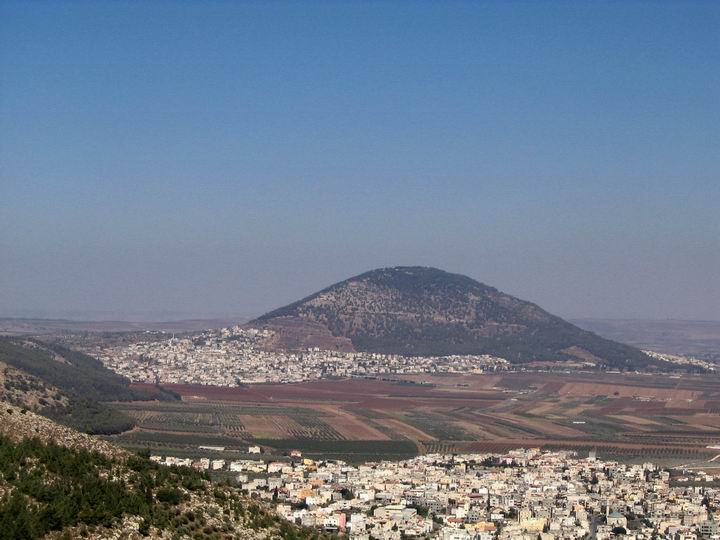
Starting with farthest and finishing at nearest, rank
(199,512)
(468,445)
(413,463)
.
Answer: (468,445) → (413,463) → (199,512)

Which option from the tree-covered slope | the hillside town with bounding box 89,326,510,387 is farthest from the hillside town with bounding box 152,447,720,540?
the hillside town with bounding box 89,326,510,387

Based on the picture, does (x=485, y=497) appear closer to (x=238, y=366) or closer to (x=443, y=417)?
(x=443, y=417)

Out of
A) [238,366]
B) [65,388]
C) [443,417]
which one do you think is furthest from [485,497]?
[238,366]

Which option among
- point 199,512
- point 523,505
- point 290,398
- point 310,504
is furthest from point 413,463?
point 290,398

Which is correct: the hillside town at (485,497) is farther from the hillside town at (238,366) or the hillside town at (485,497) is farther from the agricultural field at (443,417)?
the hillside town at (238,366)

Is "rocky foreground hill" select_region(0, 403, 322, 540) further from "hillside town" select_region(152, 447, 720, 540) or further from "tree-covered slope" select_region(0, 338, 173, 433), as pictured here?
"tree-covered slope" select_region(0, 338, 173, 433)

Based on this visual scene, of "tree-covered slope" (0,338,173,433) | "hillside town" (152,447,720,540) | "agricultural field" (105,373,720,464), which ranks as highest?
"tree-covered slope" (0,338,173,433)

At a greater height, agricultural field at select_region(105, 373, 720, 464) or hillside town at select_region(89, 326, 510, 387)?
hillside town at select_region(89, 326, 510, 387)

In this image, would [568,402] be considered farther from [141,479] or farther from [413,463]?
[141,479]
